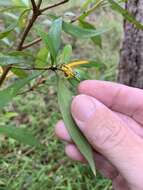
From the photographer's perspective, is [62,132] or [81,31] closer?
[81,31]

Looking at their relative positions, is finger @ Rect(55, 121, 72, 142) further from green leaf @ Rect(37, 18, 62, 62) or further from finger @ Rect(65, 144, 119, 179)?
green leaf @ Rect(37, 18, 62, 62)

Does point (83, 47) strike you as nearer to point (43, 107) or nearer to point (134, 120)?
point (43, 107)

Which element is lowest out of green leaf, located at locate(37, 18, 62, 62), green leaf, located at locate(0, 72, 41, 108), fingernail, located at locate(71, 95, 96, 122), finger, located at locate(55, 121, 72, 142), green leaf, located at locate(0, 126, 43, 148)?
finger, located at locate(55, 121, 72, 142)

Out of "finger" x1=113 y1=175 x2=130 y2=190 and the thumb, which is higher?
the thumb

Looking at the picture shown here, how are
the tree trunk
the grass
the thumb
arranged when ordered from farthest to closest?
the grass → the tree trunk → the thumb

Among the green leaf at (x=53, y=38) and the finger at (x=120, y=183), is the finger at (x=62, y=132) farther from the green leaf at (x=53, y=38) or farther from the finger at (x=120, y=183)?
the green leaf at (x=53, y=38)

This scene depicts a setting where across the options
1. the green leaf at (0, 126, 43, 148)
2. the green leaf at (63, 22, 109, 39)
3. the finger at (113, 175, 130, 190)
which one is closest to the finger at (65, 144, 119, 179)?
the finger at (113, 175, 130, 190)

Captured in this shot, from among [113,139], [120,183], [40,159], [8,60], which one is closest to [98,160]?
[120,183]

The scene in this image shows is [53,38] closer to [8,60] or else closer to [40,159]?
[8,60]
